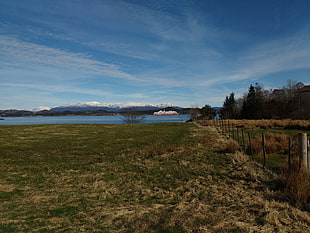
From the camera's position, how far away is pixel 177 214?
16.3 ft

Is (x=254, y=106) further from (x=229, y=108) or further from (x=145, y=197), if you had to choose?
(x=145, y=197)

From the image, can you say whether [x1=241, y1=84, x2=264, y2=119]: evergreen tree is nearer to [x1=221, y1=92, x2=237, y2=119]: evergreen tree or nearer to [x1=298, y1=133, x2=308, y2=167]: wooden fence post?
[x1=221, y1=92, x2=237, y2=119]: evergreen tree

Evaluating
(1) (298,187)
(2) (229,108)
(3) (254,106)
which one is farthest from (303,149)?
(2) (229,108)

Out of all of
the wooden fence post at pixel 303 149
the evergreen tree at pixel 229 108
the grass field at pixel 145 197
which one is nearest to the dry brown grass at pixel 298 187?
the grass field at pixel 145 197

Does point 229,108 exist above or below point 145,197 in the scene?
above

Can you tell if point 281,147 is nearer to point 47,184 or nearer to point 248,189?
point 248,189

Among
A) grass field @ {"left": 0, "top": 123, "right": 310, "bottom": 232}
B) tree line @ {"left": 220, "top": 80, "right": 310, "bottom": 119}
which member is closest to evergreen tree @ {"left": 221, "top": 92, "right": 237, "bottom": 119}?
tree line @ {"left": 220, "top": 80, "right": 310, "bottom": 119}

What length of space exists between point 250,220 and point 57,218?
426cm

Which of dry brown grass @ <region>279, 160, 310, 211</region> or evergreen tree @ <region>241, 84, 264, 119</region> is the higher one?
evergreen tree @ <region>241, 84, 264, 119</region>

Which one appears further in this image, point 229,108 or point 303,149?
point 229,108

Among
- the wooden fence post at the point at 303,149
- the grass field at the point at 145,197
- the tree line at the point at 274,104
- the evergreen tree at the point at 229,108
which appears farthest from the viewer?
the evergreen tree at the point at 229,108

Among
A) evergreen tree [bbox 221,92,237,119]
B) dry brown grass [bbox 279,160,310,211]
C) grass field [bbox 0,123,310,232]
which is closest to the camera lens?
grass field [bbox 0,123,310,232]

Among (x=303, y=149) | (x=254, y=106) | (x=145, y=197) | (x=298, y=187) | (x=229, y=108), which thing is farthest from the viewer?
(x=229, y=108)

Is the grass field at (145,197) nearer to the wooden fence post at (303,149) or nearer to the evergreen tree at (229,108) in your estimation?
the wooden fence post at (303,149)
